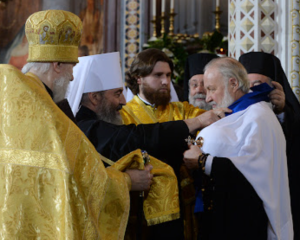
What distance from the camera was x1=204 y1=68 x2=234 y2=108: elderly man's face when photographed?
13.6 feet

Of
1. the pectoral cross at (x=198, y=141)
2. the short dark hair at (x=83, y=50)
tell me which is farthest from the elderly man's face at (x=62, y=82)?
the short dark hair at (x=83, y=50)

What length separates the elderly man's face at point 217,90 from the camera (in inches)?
163

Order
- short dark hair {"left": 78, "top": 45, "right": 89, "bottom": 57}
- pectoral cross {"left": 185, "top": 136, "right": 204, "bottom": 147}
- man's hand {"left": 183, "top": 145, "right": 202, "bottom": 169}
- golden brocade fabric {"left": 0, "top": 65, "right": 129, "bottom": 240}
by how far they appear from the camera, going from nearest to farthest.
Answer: golden brocade fabric {"left": 0, "top": 65, "right": 129, "bottom": 240}, man's hand {"left": 183, "top": 145, "right": 202, "bottom": 169}, pectoral cross {"left": 185, "top": 136, "right": 204, "bottom": 147}, short dark hair {"left": 78, "top": 45, "right": 89, "bottom": 57}

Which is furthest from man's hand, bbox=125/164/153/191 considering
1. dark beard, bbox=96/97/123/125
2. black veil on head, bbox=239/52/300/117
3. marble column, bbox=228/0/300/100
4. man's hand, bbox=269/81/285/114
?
marble column, bbox=228/0/300/100

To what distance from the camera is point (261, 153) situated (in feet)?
12.4

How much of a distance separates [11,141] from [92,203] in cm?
57

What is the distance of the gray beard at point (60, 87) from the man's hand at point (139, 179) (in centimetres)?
67

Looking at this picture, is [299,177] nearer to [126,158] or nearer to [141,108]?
[141,108]

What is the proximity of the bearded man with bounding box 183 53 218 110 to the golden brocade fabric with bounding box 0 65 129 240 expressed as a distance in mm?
2733

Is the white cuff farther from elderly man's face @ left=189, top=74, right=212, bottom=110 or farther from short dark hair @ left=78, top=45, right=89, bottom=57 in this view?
short dark hair @ left=78, top=45, right=89, bottom=57

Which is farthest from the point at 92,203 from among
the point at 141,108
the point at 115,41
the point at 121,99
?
the point at 115,41

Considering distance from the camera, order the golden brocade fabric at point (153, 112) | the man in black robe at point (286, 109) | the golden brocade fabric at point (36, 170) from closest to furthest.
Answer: the golden brocade fabric at point (36, 170)
the man in black robe at point (286, 109)
the golden brocade fabric at point (153, 112)

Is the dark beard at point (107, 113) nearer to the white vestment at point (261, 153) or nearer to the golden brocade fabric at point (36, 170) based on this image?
the white vestment at point (261, 153)

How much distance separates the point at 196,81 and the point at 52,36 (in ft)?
8.68
